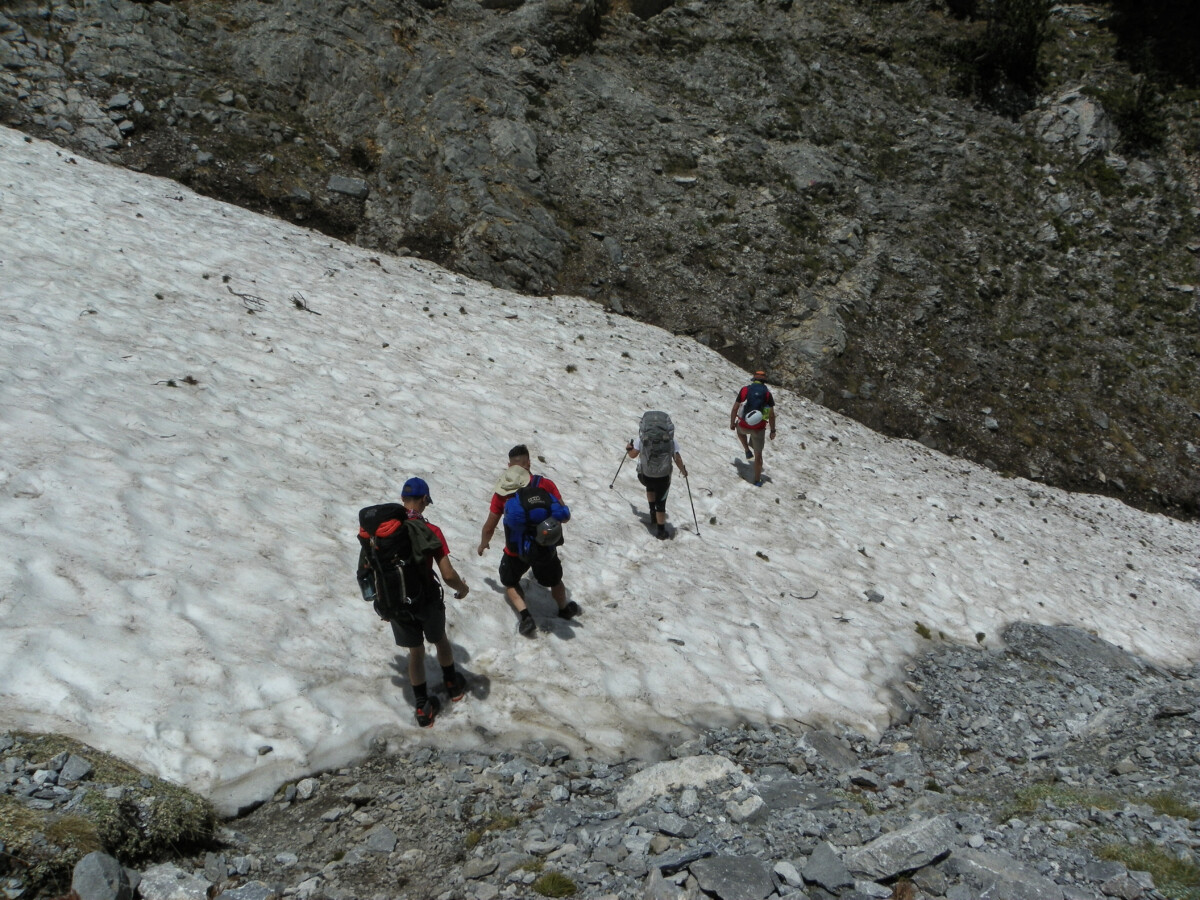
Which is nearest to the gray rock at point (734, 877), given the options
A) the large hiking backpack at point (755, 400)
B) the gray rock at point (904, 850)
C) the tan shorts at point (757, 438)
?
the gray rock at point (904, 850)

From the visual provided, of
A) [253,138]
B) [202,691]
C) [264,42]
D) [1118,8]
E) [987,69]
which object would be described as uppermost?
[1118,8]

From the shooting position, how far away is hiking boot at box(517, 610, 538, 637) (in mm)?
8250

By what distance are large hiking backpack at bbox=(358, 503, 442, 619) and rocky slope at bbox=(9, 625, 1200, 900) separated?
1414mm

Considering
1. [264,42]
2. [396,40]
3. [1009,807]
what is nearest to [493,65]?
[396,40]

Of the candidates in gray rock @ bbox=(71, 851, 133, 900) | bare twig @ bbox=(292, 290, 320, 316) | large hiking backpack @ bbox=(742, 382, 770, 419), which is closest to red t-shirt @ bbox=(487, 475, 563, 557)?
gray rock @ bbox=(71, 851, 133, 900)

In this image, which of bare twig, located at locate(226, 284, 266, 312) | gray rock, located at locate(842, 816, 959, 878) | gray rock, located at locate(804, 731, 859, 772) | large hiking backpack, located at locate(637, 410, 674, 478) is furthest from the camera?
bare twig, located at locate(226, 284, 266, 312)

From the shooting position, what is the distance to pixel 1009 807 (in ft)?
20.4

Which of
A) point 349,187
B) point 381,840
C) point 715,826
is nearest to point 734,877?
point 715,826

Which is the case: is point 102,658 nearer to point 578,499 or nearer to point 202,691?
point 202,691

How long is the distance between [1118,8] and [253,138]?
3776cm

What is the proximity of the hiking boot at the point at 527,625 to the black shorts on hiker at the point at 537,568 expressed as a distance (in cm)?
41

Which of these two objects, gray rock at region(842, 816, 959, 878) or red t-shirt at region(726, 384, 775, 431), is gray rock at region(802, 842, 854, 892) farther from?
red t-shirt at region(726, 384, 775, 431)

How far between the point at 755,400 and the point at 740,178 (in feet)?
50.5

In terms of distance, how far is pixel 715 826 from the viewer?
5688 millimetres
